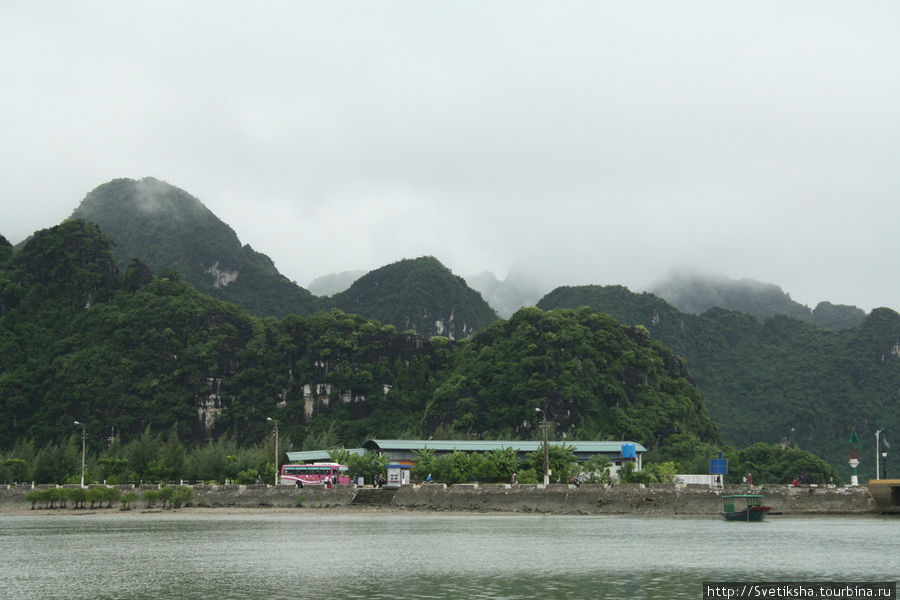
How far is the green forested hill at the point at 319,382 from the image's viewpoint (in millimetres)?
167750

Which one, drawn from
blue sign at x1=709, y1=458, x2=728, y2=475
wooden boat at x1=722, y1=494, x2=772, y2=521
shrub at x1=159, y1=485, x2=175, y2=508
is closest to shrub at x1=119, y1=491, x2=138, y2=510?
shrub at x1=159, y1=485, x2=175, y2=508

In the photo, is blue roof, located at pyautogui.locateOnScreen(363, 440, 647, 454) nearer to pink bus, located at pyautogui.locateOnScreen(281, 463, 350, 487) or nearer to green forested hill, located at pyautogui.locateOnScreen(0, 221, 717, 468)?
pink bus, located at pyautogui.locateOnScreen(281, 463, 350, 487)

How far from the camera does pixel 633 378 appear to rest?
177 meters

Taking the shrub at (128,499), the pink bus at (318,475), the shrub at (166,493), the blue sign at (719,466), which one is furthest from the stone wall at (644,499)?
the shrub at (128,499)

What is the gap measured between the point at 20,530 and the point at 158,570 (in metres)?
31.5

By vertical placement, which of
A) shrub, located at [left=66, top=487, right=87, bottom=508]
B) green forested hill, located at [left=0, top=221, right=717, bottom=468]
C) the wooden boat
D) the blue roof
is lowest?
shrub, located at [left=66, top=487, right=87, bottom=508]

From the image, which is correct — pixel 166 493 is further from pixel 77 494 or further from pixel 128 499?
pixel 77 494

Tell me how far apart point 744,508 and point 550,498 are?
680 inches

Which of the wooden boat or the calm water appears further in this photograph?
the wooden boat

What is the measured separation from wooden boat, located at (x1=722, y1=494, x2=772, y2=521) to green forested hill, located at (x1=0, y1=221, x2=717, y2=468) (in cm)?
8452

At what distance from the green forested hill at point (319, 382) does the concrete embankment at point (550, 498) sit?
65.1 meters

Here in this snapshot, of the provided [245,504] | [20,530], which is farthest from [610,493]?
[20,530]

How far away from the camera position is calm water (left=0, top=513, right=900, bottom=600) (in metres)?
32.8

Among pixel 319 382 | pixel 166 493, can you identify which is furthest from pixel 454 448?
pixel 319 382
